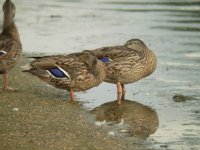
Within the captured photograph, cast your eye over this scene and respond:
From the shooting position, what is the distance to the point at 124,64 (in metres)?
12.4

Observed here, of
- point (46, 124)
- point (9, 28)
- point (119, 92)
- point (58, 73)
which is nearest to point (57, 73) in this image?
point (58, 73)

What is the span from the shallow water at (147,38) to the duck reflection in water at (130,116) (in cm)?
14

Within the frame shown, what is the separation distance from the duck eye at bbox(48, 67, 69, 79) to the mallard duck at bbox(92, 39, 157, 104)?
33.0 inches

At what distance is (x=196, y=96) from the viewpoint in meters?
12.2

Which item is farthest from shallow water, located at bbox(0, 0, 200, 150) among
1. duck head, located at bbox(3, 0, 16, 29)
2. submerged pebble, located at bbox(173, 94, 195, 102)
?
duck head, located at bbox(3, 0, 16, 29)

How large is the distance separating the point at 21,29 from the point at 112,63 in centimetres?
928

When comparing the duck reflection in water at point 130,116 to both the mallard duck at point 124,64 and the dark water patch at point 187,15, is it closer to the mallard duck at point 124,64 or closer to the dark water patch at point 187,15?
the mallard duck at point 124,64

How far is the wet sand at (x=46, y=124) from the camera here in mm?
8703

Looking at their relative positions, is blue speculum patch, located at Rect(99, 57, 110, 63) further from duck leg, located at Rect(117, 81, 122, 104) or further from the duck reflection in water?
the duck reflection in water

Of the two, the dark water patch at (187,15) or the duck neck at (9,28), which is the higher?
the duck neck at (9,28)

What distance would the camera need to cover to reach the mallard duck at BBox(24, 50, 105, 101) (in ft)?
38.8

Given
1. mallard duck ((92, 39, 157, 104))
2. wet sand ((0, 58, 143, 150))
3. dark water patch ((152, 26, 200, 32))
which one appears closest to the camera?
wet sand ((0, 58, 143, 150))

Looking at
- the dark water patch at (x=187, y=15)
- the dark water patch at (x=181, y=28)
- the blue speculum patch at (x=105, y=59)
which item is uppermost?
the blue speculum patch at (x=105, y=59)

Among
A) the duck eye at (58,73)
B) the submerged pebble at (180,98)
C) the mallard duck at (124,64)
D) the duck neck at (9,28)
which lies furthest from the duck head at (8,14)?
the submerged pebble at (180,98)
